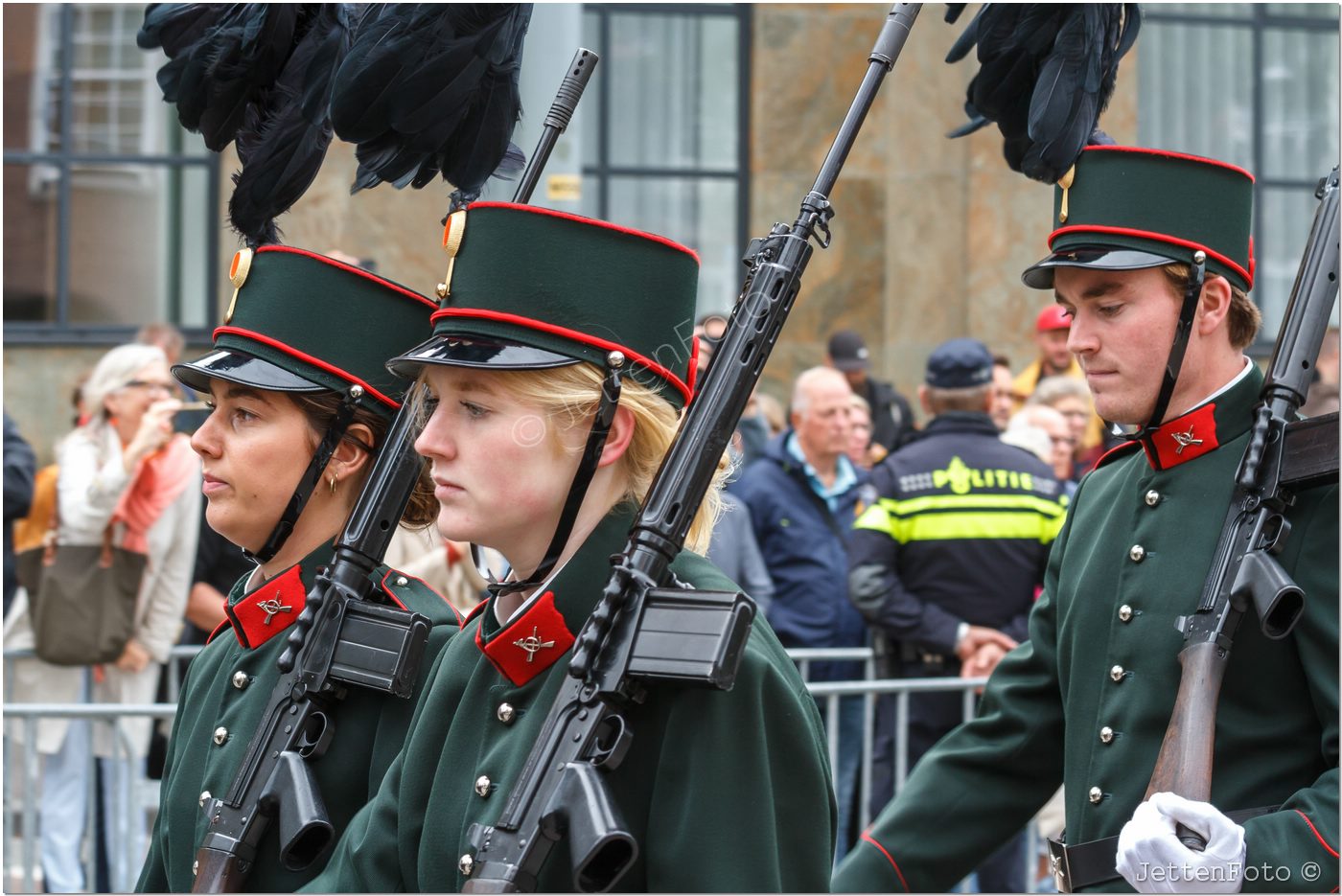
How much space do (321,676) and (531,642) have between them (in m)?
0.74

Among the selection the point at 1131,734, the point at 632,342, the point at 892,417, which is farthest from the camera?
the point at 892,417

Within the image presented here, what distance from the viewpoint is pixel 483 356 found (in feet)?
10.2

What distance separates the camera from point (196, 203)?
1205 cm

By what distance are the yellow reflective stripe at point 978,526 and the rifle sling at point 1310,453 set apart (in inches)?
137

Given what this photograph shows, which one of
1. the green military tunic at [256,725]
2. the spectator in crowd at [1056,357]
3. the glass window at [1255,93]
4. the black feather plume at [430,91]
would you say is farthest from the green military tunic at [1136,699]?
the glass window at [1255,93]

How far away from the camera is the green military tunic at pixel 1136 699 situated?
11.0 ft

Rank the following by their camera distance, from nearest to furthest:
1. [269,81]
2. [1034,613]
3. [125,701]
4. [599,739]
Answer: [599,739]
[1034,613]
[269,81]
[125,701]

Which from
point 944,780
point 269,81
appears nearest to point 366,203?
point 269,81

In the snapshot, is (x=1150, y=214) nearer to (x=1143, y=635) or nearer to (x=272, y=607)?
(x=1143, y=635)

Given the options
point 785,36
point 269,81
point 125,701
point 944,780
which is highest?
point 785,36

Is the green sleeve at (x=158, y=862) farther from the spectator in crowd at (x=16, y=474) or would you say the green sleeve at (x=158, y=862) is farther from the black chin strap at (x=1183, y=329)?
the spectator in crowd at (x=16, y=474)

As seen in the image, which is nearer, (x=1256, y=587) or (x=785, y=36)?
(x=1256, y=587)

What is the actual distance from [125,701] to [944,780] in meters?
4.18

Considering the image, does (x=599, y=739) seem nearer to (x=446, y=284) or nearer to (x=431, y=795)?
(x=431, y=795)
